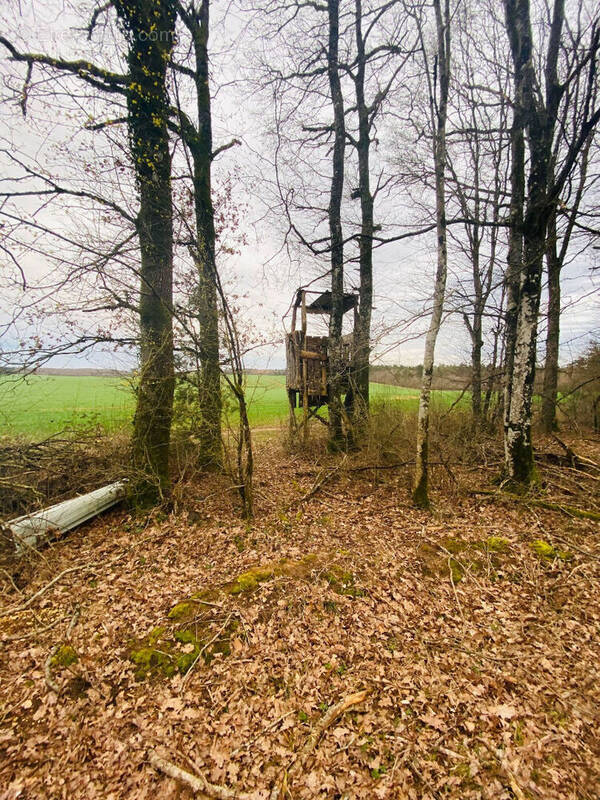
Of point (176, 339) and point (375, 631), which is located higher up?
point (176, 339)

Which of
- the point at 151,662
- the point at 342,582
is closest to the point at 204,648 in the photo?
the point at 151,662

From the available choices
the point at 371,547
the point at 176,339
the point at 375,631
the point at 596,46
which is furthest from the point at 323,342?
the point at 375,631

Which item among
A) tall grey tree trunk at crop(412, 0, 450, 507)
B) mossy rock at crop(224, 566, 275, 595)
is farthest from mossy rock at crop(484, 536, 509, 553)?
mossy rock at crop(224, 566, 275, 595)

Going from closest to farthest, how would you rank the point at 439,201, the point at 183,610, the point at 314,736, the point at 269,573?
the point at 314,736 < the point at 183,610 < the point at 269,573 < the point at 439,201

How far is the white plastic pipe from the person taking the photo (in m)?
3.92

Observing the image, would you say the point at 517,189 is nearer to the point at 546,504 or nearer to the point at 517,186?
the point at 517,186

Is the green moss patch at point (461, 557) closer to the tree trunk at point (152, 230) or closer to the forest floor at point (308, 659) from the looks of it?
the forest floor at point (308, 659)

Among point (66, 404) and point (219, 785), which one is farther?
point (66, 404)

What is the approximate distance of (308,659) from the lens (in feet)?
9.30

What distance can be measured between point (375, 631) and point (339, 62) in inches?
512

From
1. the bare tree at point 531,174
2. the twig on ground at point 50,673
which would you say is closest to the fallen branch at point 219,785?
the twig on ground at point 50,673

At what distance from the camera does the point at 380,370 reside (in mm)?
9562

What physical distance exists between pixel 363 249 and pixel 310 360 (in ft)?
11.1

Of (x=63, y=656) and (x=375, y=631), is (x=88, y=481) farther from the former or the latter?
(x=375, y=631)
